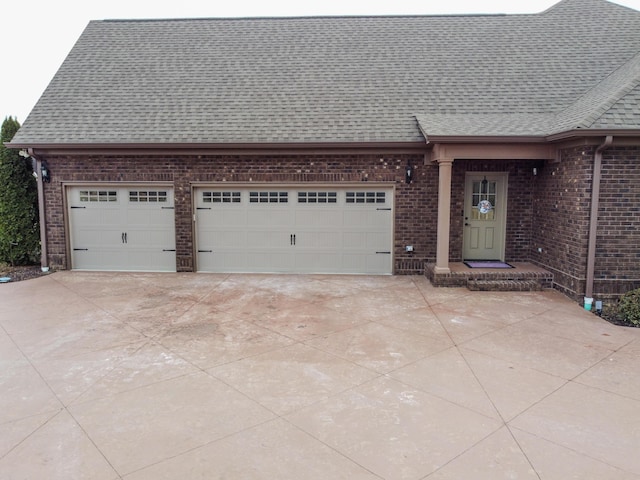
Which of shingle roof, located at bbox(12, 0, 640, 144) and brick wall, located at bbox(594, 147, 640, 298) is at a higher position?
shingle roof, located at bbox(12, 0, 640, 144)

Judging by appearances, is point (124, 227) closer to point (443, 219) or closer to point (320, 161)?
point (320, 161)

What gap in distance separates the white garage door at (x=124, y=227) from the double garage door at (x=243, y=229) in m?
0.02

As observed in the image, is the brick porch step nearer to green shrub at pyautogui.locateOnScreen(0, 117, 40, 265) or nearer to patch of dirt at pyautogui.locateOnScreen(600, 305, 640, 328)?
patch of dirt at pyautogui.locateOnScreen(600, 305, 640, 328)

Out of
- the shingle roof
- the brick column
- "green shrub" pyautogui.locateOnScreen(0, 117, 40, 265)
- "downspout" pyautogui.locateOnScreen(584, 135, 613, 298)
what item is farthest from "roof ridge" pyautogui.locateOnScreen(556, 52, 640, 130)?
"green shrub" pyautogui.locateOnScreen(0, 117, 40, 265)

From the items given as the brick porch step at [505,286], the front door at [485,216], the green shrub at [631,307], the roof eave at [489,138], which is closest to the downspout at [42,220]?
the roof eave at [489,138]

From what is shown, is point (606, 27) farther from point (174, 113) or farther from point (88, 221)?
point (88, 221)

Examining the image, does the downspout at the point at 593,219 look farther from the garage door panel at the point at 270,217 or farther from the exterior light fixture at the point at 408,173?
the garage door panel at the point at 270,217

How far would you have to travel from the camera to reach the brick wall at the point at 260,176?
9.77 metres

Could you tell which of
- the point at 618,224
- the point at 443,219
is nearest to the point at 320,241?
the point at 443,219

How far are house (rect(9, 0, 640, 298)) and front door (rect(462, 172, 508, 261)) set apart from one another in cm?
3

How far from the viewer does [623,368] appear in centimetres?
505

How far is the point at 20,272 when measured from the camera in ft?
33.7

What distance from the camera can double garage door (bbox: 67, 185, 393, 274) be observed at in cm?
1006

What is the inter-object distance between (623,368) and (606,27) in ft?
33.2
